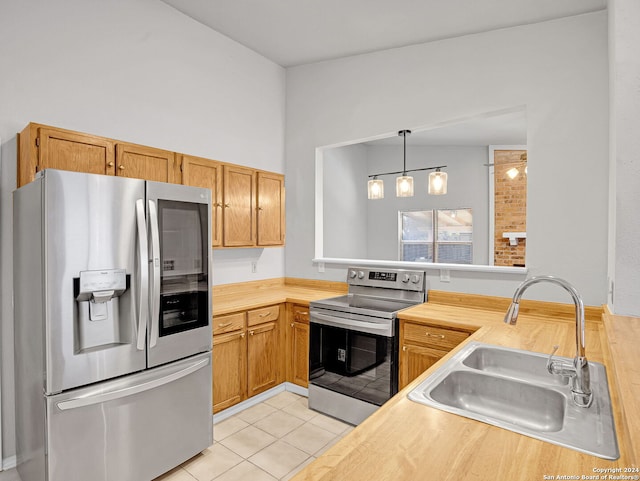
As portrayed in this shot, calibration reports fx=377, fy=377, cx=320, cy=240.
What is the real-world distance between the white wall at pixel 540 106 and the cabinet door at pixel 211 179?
1.49 metres

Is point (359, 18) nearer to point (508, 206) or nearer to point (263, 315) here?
point (263, 315)

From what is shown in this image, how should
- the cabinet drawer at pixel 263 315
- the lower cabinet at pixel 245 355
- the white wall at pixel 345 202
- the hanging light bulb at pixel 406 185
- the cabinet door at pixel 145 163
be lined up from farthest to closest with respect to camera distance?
the white wall at pixel 345 202
the hanging light bulb at pixel 406 185
the cabinet drawer at pixel 263 315
the lower cabinet at pixel 245 355
the cabinet door at pixel 145 163

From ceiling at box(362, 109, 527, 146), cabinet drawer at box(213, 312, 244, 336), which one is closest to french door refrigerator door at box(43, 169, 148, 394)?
cabinet drawer at box(213, 312, 244, 336)

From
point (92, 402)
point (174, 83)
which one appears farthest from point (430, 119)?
point (92, 402)

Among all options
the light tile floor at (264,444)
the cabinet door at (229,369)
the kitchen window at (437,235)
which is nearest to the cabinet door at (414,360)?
the light tile floor at (264,444)

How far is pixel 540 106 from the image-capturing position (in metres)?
2.81

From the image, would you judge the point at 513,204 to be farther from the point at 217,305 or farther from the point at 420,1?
the point at 217,305

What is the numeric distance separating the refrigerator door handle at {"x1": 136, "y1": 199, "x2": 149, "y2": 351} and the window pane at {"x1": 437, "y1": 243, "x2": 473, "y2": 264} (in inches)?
215

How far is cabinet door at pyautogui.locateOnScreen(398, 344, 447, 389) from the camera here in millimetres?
2607

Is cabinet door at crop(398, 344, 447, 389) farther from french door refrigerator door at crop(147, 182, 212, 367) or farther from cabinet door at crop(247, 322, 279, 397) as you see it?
french door refrigerator door at crop(147, 182, 212, 367)

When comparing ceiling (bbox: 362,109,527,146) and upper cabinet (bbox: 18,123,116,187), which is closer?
upper cabinet (bbox: 18,123,116,187)

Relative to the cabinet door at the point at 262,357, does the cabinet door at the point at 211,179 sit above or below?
above

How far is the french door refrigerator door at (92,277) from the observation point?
1749 mm

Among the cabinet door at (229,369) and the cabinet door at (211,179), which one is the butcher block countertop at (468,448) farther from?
the cabinet door at (211,179)
